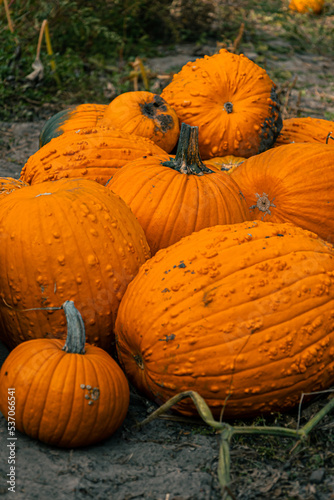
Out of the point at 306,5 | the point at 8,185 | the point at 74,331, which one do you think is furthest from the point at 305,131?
the point at 306,5

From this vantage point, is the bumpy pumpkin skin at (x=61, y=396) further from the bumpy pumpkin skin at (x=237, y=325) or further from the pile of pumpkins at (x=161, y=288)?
the bumpy pumpkin skin at (x=237, y=325)

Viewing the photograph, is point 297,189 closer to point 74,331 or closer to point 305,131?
point 305,131

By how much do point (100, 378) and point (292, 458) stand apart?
0.79 meters

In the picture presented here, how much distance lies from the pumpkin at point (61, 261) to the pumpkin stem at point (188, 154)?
1.77 feet

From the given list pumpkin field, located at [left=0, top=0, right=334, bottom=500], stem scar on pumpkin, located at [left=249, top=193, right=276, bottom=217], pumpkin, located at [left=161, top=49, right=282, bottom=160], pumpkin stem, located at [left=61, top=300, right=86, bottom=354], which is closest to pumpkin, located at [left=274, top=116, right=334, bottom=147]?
pumpkin, located at [left=161, top=49, right=282, bottom=160]

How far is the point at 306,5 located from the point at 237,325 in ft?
36.3

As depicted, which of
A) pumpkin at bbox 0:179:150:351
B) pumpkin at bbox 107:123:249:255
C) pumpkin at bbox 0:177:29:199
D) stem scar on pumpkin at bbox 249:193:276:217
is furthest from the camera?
stem scar on pumpkin at bbox 249:193:276:217

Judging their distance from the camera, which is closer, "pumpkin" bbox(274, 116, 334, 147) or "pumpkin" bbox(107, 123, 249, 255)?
"pumpkin" bbox(107, 123, 249, 255)

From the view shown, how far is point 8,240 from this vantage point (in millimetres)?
2531

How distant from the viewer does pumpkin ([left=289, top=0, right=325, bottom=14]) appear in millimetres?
11711

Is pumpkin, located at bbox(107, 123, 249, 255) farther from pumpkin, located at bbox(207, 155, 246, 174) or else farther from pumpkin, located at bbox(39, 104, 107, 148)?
pumpkin, located at bbox(39, 104, 107, 148)

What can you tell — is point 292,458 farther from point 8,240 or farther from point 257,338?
point 8,240

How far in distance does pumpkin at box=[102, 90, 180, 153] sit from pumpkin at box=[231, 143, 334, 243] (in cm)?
85

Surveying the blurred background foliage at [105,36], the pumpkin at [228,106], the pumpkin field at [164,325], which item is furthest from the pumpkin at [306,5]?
the pumpkin field at [164,325]
